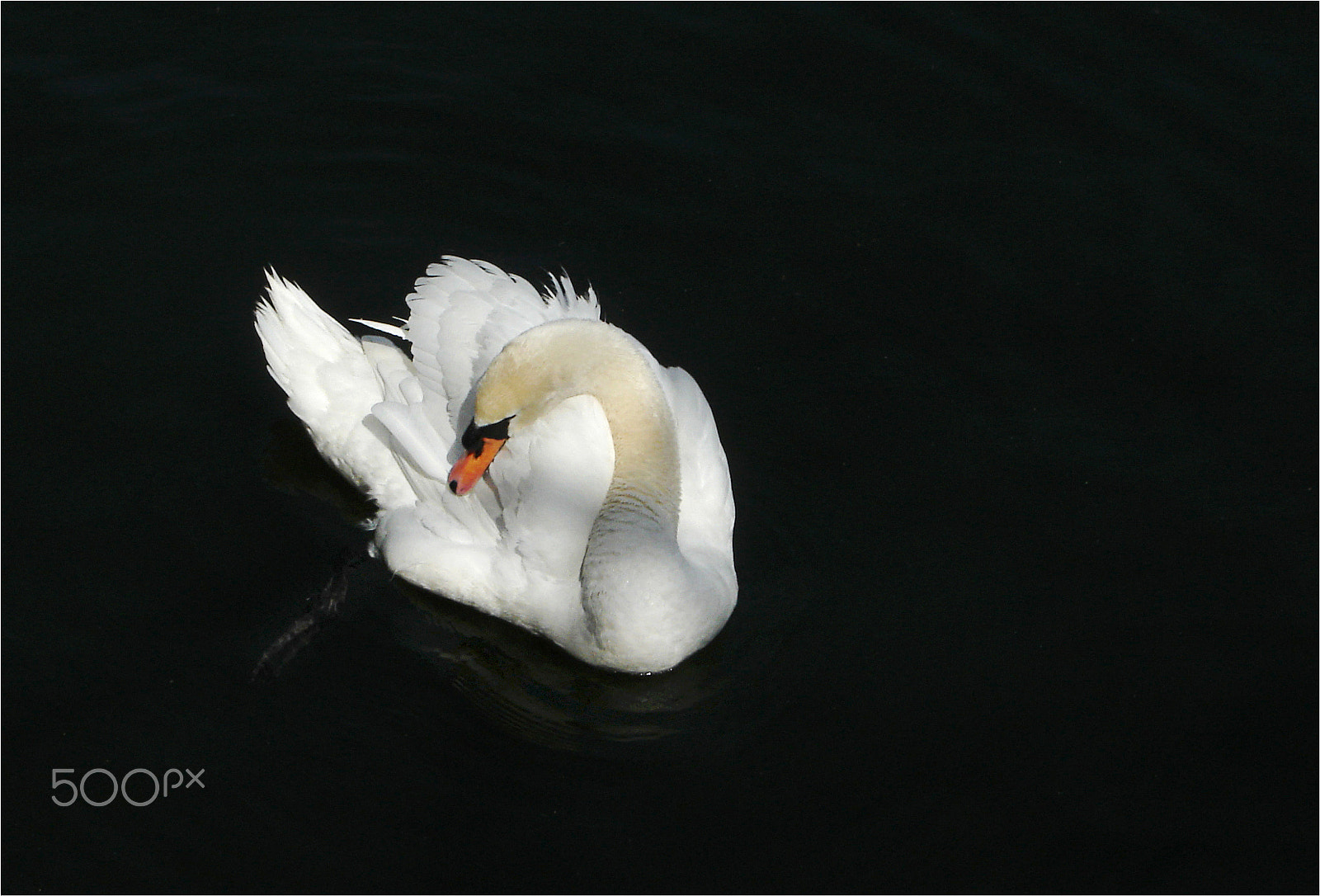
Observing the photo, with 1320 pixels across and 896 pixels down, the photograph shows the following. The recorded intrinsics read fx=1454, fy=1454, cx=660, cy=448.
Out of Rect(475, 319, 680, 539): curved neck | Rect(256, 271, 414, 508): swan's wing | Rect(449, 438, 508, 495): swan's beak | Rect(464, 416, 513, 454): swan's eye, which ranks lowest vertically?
Rect(449, 438, 508, 495): swan's beak

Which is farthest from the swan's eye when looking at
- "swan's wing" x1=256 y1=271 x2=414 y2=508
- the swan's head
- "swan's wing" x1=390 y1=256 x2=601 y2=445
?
"swan's wing" x1=256 y1=271 x2=414 y2=508

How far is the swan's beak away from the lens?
5.96 meters

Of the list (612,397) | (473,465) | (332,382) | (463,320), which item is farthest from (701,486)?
(332,382)

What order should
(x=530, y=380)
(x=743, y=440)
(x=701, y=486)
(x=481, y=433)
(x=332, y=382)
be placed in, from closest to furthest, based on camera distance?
1. (x=530, y=380)
2. (x=481, y=433)
3. (x=701, y=486)
4. (x=332, y=382)
5. (x=743, y=440)

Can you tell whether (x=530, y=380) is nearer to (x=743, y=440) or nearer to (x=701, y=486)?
(x=701, y=486)

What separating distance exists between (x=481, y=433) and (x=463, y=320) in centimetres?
103

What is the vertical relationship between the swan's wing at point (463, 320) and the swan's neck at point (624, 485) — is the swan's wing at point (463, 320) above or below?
above

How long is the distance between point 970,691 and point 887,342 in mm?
2458

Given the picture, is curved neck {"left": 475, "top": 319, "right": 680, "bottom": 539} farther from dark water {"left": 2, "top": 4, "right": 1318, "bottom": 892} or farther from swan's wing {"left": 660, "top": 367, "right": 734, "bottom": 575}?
dark water {"left": 2, "top": 4, "right": 1318, "bottom": 892}

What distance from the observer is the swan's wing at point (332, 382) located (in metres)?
6.96

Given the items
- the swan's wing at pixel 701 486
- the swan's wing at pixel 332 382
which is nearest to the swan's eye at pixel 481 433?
the swan's wing at pixel 701 486

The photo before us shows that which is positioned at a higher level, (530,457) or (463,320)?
(463,320)

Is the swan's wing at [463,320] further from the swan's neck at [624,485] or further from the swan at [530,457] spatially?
the swan's neck at [624,485]

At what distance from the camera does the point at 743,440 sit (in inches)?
301
